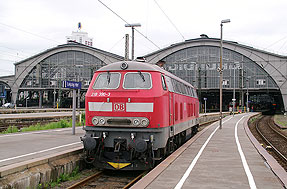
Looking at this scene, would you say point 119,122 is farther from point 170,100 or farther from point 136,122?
point 170,100

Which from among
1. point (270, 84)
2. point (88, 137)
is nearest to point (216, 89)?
point (270, 84)

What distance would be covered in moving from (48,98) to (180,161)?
7445 centimetres

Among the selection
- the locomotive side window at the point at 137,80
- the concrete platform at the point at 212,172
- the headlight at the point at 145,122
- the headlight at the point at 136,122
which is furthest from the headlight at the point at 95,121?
the concrete platform at the point at 212,172

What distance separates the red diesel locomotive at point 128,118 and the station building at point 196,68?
4419 centimetres

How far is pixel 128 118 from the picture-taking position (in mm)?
9422

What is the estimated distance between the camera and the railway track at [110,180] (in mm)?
8383

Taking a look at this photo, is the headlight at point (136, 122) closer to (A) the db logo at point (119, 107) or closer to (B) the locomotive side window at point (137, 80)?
(A) the db logo at point (119, 107)

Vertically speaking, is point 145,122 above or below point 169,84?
below

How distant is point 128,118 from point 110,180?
194 centimetres

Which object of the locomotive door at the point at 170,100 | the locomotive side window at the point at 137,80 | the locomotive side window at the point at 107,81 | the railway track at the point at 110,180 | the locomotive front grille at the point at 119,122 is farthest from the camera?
the locomotive door at the point at 170,100

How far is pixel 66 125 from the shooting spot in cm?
2180

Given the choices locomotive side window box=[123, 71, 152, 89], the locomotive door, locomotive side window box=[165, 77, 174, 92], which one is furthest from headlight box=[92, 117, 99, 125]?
locomotive side window box=[165, 77, 174, 92]

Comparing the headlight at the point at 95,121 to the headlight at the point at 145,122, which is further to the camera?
the headlight at the point at 95,121

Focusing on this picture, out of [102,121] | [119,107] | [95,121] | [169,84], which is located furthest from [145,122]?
[169,84]
